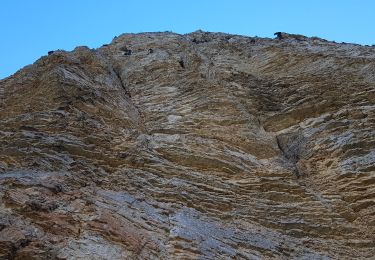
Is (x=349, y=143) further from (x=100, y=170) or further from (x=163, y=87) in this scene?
(x=163, y=87)

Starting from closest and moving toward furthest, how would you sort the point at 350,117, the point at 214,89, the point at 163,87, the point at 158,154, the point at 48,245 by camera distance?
the point at 48,245, the point at 158,154, the point at 350,117, the point at 214,89, the point at 163,87

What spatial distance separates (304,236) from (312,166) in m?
3.17

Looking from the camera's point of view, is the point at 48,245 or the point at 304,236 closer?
the point at 48,245

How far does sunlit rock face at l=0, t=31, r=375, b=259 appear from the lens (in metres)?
11.5

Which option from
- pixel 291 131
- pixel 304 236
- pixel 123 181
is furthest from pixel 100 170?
pixel 291 131

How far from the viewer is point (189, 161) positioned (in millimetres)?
15328

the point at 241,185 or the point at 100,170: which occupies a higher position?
the point at 241,185

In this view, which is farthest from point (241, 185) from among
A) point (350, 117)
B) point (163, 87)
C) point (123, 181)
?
point (163, 87)

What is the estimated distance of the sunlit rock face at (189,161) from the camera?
11492mm

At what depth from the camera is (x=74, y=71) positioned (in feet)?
70.1

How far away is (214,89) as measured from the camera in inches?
806

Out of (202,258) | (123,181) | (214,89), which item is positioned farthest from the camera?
(214,89)

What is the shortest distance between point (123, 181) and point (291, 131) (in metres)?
6.62

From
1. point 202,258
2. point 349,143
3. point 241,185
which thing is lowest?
point 202,258
